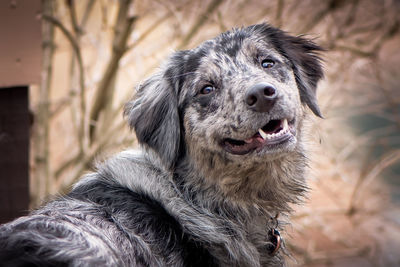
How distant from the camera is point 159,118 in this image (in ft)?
9.97

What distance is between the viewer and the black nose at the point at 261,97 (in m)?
2.63

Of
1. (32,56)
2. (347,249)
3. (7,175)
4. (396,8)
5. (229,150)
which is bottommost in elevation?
(347,249)

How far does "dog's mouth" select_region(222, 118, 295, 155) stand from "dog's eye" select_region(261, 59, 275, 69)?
0.36 m

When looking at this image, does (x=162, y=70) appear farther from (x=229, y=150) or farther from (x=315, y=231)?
(x=315, y=231)

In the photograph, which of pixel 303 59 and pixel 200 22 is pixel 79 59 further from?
pixel 303 59

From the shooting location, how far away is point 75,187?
9.71 feet

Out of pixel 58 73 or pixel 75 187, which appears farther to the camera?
pixel 58 73

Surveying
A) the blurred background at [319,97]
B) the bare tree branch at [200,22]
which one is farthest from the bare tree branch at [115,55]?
the bare tree branch at [200,22]

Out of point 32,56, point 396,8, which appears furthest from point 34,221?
point 396,8

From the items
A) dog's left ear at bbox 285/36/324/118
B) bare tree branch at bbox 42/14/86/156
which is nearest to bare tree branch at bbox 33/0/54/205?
bare tree branch at bbox 42/14/86/156

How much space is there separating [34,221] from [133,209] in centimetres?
48

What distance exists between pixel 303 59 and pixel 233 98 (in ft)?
2.23

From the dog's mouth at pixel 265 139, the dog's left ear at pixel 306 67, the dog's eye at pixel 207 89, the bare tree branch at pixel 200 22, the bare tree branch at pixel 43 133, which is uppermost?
the bare tree branch at pixel 200 22

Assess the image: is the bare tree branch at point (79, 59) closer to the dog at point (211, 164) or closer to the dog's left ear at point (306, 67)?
the dog at point (211, 164)
